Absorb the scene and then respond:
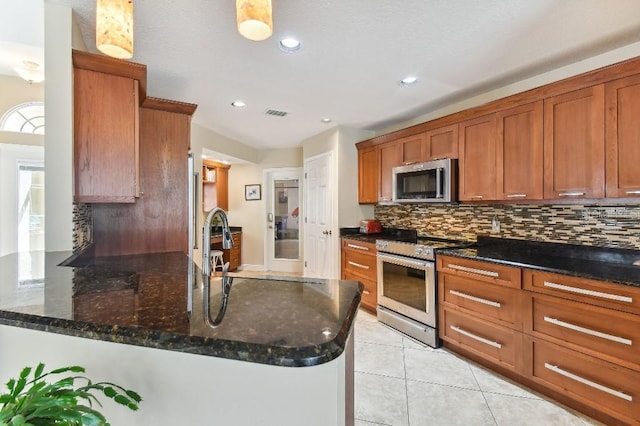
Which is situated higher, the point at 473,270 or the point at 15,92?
the point at 15,92

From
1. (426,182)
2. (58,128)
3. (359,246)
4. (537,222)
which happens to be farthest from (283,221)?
(58,128)

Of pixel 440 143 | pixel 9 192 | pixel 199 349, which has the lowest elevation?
pixel 199 349

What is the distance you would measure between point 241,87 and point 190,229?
4.64 ft

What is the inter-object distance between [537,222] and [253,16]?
2.71 metres

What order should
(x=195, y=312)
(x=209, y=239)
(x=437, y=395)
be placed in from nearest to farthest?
(x=195, y=312)
(x=209, y=239)
(x=437, y=395)

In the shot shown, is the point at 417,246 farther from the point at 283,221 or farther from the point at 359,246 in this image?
the point at 283,221

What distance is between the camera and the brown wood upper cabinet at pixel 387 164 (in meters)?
3.68

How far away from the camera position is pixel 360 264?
3842mm

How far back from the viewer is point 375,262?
3.60m

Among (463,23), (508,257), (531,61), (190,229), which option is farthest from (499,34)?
(190,229)

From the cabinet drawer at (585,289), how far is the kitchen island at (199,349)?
1.77 metres

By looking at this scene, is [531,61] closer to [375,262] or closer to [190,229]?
[375,262]

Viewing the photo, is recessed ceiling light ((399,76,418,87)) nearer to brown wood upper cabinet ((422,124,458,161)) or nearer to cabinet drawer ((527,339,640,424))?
brown wood upper cabinet ((422,124,458,161))

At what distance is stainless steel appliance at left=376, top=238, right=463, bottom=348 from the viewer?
2.83 metres
